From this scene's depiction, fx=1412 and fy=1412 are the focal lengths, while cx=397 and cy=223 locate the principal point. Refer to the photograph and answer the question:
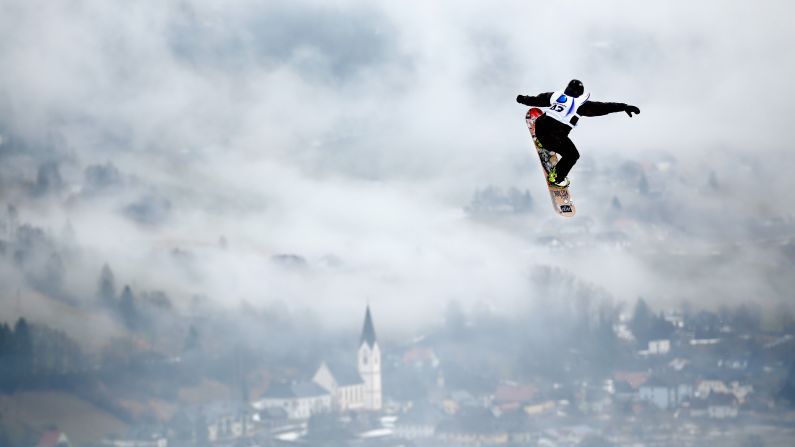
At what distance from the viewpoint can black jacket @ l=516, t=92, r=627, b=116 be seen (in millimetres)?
19656

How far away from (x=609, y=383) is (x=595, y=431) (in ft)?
8.52

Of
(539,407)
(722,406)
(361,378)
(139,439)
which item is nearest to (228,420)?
(139,439)

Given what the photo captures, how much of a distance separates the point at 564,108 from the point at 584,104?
0.39 meters

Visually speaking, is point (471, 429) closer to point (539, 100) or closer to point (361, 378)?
point (361, 378)

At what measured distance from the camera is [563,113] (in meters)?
20.6

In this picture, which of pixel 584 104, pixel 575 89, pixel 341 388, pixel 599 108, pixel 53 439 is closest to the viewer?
pixel 599 108

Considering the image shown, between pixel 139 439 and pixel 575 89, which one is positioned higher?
pixel 575 89

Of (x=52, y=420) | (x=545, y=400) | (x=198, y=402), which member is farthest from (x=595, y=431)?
(x=52, y=420)

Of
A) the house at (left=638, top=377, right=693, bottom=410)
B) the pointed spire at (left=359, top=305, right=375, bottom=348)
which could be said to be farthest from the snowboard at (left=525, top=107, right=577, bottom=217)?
A: the house at (left=638, top=377, right=693, bottom=410)

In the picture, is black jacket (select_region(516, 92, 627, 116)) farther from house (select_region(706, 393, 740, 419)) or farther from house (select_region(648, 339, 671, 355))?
house (select_region(648, 339, 671, 355))

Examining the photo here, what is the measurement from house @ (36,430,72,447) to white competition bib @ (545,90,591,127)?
41995mm

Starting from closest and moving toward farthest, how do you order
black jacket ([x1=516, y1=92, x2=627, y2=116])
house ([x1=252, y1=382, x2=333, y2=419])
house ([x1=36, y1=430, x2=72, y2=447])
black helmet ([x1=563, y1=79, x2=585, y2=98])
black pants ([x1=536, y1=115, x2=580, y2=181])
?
black jacket ([x1=516, y1=92, x2=627, y2=116]) < black helmet ([x1=563, y1=79, x2=585, y2=98]) < black pants ([x1=536, y1=115, x2=580, y2=181]) < house ([x1=36, y1=430, x2=72, y2=447]) < house ([x1=252, y1=382, x2=333, y2=419])

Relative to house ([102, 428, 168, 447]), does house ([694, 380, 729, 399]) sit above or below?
above

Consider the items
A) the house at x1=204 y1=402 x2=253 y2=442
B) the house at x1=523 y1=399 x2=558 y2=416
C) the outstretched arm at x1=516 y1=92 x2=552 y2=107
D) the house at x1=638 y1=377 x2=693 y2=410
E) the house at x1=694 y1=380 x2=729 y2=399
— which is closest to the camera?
the outstretched arm at x1=516 y1=92 x2=552 y2=107
